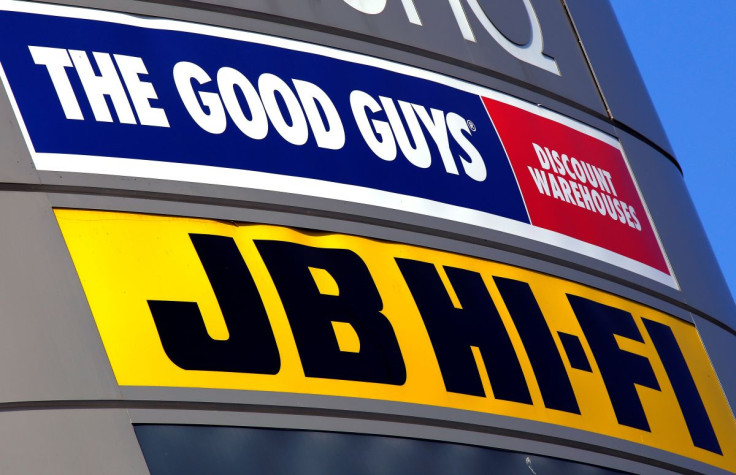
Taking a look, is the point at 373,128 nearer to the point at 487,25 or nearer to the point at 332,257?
the point at 332,257

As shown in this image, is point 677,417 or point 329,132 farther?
point 677,417

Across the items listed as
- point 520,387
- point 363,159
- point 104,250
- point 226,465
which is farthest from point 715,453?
point 104,250

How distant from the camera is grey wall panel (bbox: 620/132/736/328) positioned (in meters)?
8.30

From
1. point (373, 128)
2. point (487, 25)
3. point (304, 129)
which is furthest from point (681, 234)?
point (304, 129)

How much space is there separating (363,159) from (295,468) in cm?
185

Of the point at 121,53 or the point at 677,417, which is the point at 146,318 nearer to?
the point at 121,53

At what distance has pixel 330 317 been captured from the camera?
6.06 meters

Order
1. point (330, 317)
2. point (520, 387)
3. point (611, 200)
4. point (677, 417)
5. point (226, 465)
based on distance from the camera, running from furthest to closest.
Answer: point (611, 200), point (677, 417), point (520, 387), point (330, 317), point (226, 465)

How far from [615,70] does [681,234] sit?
128 centimetres

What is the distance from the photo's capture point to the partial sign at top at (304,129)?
5.88m

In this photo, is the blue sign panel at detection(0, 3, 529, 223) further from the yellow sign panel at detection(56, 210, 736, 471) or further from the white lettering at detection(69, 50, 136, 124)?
the yellow sign panel at detection(56, 210, 736, 471)

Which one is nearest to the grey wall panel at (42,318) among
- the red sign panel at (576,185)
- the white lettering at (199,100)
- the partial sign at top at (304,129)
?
the partial sign at top at (304,129)

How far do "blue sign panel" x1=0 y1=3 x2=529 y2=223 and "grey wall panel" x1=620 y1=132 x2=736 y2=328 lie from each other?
1.43 meters

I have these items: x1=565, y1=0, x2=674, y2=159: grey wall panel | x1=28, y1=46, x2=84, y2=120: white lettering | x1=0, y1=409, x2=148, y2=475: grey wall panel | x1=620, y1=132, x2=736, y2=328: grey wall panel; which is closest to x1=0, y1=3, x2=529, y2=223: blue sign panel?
x1=28, y1=46, x2=84, y2=120: white lettering
